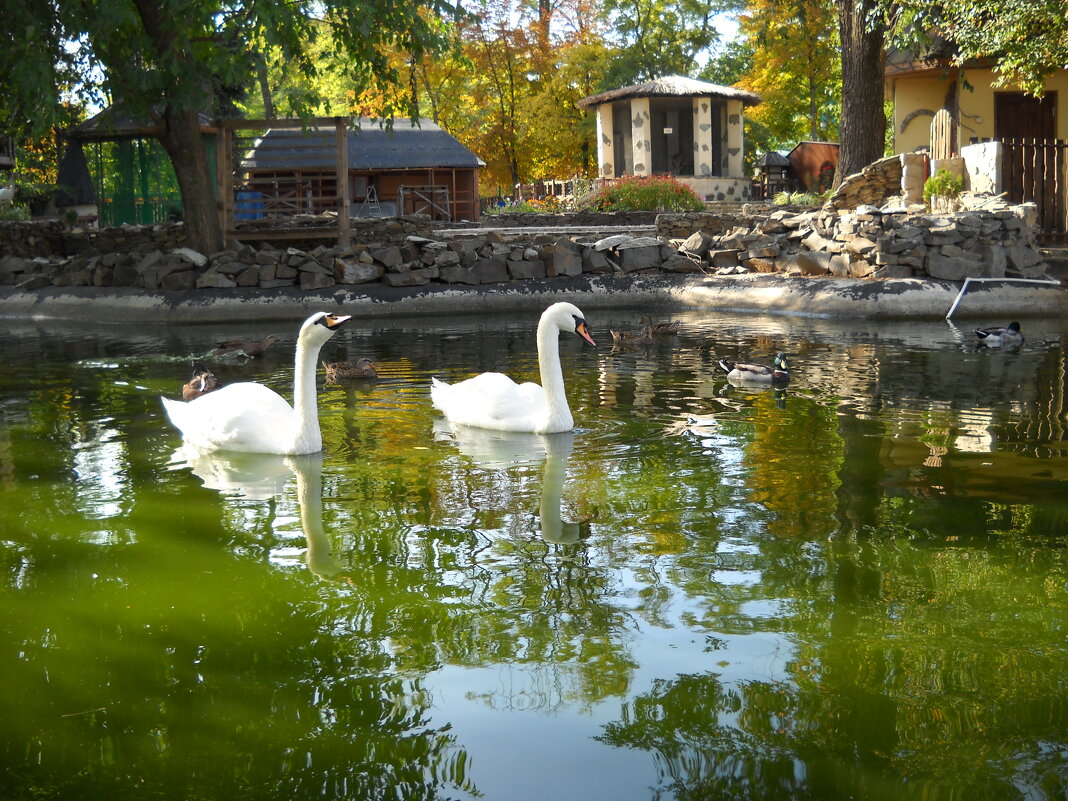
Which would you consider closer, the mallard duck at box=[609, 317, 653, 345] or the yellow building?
the mallard duck at box=[609, 317, 653, 345]

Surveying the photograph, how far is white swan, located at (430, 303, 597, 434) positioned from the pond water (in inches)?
6.9

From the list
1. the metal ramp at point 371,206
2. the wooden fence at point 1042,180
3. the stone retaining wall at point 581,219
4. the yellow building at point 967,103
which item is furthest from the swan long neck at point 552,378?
the metal ramp at point 371,206

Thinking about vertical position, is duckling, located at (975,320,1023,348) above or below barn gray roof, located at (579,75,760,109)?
below

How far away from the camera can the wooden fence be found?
2058 centimetres

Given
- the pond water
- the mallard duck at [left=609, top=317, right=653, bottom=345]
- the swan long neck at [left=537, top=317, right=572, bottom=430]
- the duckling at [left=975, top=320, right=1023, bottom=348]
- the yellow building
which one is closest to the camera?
the pond water

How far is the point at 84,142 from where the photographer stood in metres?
27.1

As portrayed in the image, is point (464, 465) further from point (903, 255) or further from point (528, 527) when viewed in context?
point (903, 255)

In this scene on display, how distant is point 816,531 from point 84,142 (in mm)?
24955

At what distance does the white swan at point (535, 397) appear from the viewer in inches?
345

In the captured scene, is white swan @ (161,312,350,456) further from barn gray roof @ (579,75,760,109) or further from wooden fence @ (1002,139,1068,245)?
→ barn gray roof @ (579,75,760,109)

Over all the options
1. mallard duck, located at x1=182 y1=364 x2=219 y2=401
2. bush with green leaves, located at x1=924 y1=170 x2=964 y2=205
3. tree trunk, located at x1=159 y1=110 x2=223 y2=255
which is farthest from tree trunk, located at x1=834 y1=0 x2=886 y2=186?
mallard duck, located at x1=182 y1=364 x2=219 y2=401

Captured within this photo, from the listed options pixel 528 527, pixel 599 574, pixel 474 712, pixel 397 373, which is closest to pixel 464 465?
pixel 528 527

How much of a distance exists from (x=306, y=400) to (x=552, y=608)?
3432 mm

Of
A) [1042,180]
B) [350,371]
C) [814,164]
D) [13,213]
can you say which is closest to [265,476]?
[350,371]
